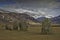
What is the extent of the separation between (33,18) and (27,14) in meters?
0.12

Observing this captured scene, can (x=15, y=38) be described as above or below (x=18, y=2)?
below

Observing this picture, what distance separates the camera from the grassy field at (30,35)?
364 centimetres

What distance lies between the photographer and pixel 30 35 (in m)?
3.67

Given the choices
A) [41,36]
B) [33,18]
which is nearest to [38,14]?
[33,18]

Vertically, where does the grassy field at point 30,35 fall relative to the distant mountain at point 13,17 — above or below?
below

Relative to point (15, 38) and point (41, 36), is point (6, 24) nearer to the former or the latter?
point (15, 38)

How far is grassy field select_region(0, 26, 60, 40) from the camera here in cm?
364

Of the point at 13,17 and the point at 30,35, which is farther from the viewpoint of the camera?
the point at 13,17

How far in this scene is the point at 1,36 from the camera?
144 inches

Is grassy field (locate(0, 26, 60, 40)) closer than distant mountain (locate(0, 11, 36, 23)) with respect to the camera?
Yes

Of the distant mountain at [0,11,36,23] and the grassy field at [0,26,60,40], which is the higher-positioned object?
the distant mountain at [0,11,36,23]

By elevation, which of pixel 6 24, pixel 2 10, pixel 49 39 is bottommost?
pixel 49 39

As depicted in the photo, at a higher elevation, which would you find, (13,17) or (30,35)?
(13,17)

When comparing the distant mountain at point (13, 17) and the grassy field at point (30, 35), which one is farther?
the distant mountain at point (13, 17)
